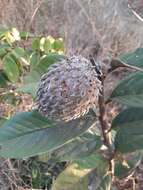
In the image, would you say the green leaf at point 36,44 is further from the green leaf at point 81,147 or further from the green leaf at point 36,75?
the green leaf at point 81,147

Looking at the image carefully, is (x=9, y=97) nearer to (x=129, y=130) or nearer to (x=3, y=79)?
→ (x=3, y=79)

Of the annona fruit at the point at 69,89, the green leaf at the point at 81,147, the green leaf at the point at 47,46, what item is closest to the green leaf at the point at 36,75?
the green leaf at the point at 81,147

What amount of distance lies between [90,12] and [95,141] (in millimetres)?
2541

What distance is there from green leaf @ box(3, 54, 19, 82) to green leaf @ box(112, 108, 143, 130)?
0.80 meters

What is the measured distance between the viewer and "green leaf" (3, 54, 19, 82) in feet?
5.20

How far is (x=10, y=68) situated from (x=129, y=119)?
2.71 feet

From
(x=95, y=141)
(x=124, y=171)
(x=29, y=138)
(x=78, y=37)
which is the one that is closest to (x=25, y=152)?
(x=29, y=138)

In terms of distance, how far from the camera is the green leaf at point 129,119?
82cm

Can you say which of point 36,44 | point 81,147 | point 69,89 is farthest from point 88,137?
point 36,44

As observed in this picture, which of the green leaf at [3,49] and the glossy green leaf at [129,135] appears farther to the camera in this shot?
the green leaf at [3,49]

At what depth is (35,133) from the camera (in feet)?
2.48

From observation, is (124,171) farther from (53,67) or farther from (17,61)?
(17,61)

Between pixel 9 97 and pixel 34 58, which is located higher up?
pixel 34 58

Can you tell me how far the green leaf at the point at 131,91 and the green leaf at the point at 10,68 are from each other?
0.85 metres
